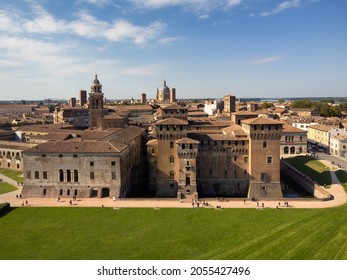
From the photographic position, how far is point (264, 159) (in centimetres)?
5488

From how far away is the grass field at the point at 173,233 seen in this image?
33.7 m

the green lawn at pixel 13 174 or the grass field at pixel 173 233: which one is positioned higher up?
the green lawn at pixel 13 174

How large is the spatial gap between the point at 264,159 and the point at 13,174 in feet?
169

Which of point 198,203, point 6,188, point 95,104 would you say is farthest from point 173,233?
point 95,104

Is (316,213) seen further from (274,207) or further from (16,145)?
(16,145)

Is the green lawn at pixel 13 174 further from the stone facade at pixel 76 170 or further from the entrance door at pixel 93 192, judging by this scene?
the entrance door at pixel 93 192

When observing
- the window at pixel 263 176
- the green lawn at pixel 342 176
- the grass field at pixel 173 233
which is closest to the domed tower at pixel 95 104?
the grass field at pixel 173 233

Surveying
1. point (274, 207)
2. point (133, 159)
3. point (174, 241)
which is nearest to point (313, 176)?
point (274, 207)

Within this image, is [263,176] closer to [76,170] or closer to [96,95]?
[76,170]

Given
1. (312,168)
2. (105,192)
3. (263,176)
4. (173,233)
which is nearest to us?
(173,233)

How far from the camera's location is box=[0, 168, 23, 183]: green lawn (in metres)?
66.9

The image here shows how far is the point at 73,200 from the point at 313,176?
45187 mm

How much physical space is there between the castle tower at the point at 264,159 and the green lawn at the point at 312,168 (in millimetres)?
11913

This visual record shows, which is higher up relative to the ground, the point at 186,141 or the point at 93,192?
the point at 186,141
